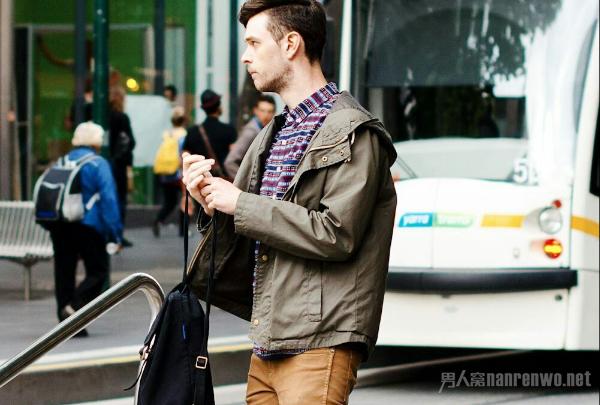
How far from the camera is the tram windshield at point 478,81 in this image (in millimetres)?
8383

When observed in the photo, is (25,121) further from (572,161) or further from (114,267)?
(572,161)

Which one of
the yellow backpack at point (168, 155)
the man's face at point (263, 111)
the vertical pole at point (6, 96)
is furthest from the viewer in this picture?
the vertical pole at point (6, 96)

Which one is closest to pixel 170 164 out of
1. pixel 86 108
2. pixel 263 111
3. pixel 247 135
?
pixel 86 108

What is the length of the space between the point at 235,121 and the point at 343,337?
1233 cm

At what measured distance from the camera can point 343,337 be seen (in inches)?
135

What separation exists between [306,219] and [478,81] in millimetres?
5455

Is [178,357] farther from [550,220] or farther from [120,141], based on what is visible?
[120,141]

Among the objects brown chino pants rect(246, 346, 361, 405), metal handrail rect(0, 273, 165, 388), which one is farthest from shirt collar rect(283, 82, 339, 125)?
metal handrail rect(0, 273, 165, 388)

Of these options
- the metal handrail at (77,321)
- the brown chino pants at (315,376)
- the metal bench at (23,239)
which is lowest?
the metal bench at (23,239)

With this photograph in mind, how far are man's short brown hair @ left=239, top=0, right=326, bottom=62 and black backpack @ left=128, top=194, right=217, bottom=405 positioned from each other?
49cm

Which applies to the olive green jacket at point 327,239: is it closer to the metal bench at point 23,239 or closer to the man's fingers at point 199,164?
the man's fingers at point 199,164

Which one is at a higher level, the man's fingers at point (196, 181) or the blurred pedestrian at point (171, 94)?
the man's fingers at point (196, 181)
